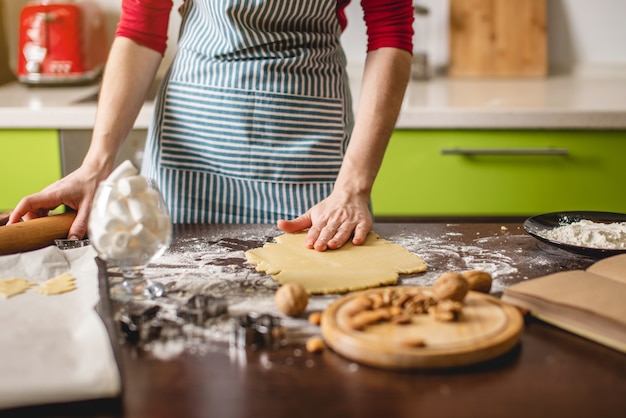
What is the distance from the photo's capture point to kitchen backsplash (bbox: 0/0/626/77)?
256 centimetres

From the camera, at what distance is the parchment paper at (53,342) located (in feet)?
2.24

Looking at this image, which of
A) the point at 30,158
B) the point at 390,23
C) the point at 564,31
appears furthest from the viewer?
the point at 564,31

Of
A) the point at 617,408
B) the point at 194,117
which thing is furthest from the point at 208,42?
the point at 617,408

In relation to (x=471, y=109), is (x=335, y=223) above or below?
below

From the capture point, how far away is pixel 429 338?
30.9 inches

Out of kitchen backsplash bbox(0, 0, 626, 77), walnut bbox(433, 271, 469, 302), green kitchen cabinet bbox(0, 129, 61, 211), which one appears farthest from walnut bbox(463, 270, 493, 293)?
kitchen backsplash bbox(0, 0, 626, 77)

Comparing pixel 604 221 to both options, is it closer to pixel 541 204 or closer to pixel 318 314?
pixel 318 314

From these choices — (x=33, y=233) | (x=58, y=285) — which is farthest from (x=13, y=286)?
(x=33, y=233)

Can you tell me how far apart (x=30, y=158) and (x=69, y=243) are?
0.98 metres

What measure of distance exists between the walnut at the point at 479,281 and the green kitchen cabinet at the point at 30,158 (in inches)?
55.2

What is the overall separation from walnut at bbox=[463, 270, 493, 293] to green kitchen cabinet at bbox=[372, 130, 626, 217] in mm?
1034

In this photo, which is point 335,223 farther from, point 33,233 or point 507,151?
point 507,151

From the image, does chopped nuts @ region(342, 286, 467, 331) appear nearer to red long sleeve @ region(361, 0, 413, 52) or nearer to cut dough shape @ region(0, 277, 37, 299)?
cut dough shape @ region(0, 277, 37, 299)

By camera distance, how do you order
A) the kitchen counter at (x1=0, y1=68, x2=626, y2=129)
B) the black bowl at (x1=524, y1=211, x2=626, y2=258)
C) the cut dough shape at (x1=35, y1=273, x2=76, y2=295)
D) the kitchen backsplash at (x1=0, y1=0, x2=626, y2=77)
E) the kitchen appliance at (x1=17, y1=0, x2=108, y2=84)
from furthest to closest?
the kitchen backsplash at (x1=0, y1=0, x2=626, y2=77), the kitchen appliance at (x1=17, y1=0, x2=108, y2=84), the kitchen counter at (x1=0, y1=68, x2=626, y2=129), the black bowl at (x1=524, y1=211, x2=626, y2=258), the cut dough shape at (x1=35, y1=273, x2=76, y2=295)
